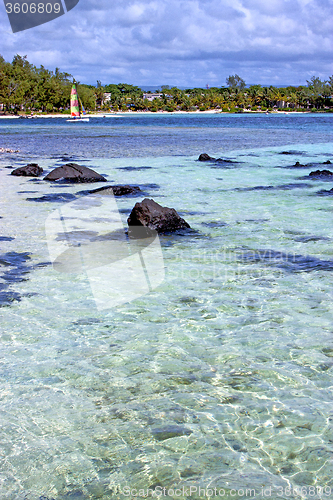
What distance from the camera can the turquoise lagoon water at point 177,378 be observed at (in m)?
3.51

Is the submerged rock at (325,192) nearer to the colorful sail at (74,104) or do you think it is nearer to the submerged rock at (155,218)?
the submerged rock at (155,218)

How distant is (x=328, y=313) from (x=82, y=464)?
12.7 ft

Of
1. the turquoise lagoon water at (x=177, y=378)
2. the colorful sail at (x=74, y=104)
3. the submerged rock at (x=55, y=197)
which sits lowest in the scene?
Answer: the turquoise lagoon water at (x=177, y=378)

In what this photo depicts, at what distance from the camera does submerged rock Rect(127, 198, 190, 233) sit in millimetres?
10367

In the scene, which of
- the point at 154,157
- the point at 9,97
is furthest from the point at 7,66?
the point at 154,157

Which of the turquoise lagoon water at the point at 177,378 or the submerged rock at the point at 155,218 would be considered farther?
the submerged rock at the point at 155,218

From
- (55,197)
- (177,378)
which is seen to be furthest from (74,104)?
(177,378)

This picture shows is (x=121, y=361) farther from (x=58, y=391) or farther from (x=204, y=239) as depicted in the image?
(x=204, y=239)

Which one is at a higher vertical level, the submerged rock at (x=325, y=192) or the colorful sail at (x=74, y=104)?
the colorful sail at (x=74, y=104)

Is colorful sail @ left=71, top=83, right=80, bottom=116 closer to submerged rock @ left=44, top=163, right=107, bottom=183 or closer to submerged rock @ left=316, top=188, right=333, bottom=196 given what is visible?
submerged rock @ left=44, top=163, right=107, bottom=183

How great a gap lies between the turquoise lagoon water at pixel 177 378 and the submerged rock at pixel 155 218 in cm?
87

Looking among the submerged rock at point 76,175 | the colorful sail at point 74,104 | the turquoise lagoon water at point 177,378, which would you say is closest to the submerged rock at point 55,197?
the submerged rock at point 76,175

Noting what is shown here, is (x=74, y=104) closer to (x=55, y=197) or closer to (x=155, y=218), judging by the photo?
(x=55, y=197)

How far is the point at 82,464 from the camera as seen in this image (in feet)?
11.8
